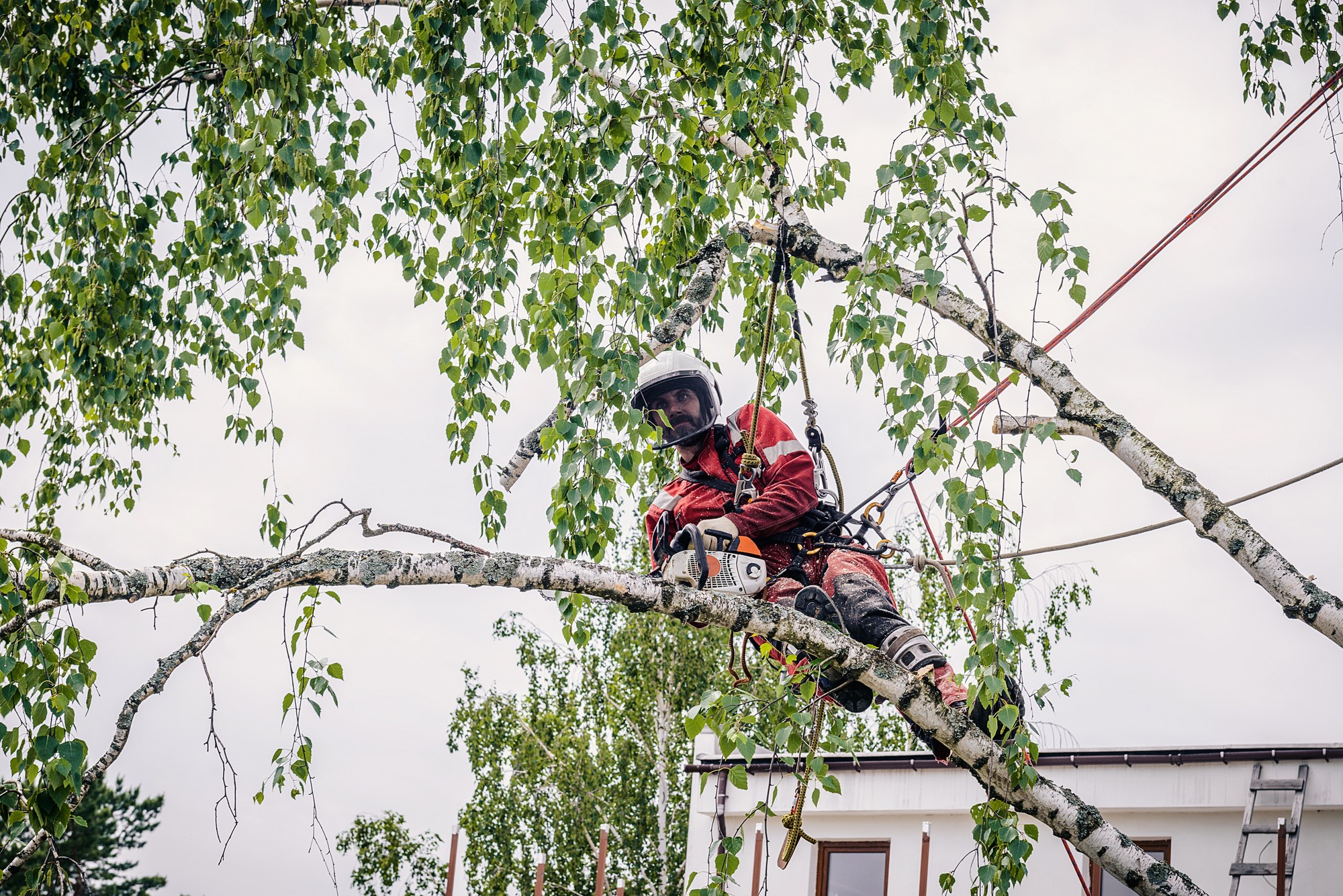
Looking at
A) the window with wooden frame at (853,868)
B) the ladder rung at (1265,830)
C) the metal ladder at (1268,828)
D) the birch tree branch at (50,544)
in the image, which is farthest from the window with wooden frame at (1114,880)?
the birch tree branch at (50,544)

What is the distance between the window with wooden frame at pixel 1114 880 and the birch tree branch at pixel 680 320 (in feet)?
19.1

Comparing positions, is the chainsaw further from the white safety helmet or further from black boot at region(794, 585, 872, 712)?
the white safety helmet

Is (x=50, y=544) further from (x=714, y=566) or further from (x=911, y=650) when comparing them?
(x=911, y=650)

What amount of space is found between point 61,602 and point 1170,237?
3.34 metres

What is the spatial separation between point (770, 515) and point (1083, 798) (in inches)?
243

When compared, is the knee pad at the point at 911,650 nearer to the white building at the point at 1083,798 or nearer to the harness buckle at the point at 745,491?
the harness buckle at the point at 745,491

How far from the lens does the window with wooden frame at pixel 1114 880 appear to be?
830 cm

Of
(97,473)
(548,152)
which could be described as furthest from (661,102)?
(97,473)

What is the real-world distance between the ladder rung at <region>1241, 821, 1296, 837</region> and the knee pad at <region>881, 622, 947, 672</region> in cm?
539

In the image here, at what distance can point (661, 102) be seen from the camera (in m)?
3.62

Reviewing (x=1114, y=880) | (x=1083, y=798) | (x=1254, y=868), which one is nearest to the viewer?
(x=1254, y=868)

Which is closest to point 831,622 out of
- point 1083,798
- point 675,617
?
point 675,617

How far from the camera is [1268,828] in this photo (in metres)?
7.85

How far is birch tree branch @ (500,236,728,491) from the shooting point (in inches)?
179
